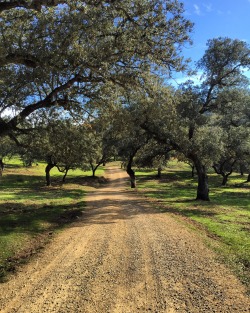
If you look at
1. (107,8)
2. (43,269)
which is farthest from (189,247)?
(107,8)

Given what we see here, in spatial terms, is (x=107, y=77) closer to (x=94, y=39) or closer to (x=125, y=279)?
(x=94, y=39)

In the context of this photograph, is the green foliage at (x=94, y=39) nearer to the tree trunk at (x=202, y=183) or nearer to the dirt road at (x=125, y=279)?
the dirt road at (x=125, y=279)

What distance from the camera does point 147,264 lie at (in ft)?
27.9

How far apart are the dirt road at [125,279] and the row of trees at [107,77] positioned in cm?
652

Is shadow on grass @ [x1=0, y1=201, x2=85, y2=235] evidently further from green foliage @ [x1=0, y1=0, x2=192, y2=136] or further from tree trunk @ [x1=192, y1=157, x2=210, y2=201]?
tree trunk @ [x1=192, y1=157, x2=210, y2=201]

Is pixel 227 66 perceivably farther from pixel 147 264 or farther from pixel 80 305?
pixel 80 305

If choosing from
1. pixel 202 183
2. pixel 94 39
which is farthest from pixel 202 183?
pixel 94 39

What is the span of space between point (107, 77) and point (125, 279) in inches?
320

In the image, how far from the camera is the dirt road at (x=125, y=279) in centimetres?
610

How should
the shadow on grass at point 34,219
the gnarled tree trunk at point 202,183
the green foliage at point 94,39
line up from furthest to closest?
the gnarled tree trunk at point 202,183, the shadow on grass at point 34,219, the green foliage at point 94,39

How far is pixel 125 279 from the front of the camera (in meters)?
7.39

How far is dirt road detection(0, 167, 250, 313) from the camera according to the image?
6.10 m

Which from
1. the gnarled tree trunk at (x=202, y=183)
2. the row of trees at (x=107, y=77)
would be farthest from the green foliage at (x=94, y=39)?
the gnarled tree trunk at (x=202, y=183)

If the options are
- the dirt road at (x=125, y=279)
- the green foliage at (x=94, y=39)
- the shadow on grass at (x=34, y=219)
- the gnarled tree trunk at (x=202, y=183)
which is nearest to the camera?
the dirt road at (x=125, y=279)
